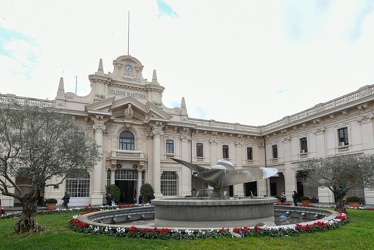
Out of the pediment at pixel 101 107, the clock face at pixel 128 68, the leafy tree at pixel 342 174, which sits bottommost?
the leafy tree at pixel 342 174

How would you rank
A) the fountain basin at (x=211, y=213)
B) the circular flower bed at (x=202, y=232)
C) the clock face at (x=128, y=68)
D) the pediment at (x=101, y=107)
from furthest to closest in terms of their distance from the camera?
1. the clock face at (x=128, y=68)
2. the pediment at (x=101, y=107)
3. the fountain basin at (x=211, y=213)
4. the circular flower bed at (x=202, y=232)

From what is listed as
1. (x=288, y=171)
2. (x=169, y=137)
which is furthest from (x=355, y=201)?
(x=169, y=137)

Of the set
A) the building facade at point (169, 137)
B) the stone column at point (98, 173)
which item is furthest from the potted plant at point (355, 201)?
the stone column at point (98, 173)

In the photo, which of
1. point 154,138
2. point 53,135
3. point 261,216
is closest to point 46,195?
point 154,138

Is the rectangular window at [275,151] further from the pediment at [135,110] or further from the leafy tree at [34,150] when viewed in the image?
the leafy tree at [34,150]

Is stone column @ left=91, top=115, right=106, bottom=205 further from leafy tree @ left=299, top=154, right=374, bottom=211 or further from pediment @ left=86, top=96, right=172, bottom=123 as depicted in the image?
leafy tree @ left=299, top=154, right=374, bottom=211

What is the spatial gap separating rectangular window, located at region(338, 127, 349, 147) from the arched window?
20.3 meters

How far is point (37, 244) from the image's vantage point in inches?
366

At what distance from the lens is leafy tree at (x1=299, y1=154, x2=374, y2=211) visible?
17438 mm

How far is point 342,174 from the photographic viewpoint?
720 inches

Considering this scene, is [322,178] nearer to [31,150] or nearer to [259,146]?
[31,150]

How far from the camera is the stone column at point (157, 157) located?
30.2 m

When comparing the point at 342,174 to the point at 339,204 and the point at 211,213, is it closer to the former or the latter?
the point at 339,204

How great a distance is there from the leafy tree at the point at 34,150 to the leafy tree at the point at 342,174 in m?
14.4
